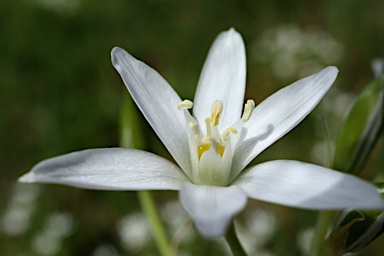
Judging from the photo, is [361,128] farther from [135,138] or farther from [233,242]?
[135,138]

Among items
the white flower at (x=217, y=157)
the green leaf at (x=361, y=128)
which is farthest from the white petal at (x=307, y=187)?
the green leaf at (x=361, y=128)

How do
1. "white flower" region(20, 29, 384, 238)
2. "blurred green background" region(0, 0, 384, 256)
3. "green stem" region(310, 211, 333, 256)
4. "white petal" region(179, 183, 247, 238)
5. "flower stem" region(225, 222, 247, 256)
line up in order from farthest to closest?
1. "blurred green background" region(0, 0, 384, 256)
2. "green stem" region(310, 211, 333, 256)
3. "flower stem" region(225, 222, 247, 256)
4. "white flower" region(20, 29, 384, 238)
5. "white petal" region(179, 183, 247, 238)

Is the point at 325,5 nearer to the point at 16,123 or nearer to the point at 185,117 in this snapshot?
the point at 16,123

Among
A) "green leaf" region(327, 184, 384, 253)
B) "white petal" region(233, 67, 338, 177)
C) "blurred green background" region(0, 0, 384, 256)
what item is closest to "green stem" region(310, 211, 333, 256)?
"green leaf" region(327, 184, 384, 253)

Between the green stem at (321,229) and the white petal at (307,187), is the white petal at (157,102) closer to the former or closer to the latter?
the white petal at (307,187)

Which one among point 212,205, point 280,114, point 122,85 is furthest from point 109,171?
point 122,85

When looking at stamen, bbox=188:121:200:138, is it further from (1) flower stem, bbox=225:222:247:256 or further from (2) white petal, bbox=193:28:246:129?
(1) flower stem, bbox=225:222:247:256
